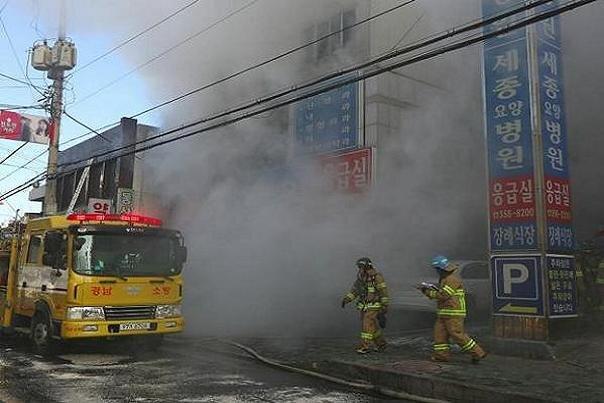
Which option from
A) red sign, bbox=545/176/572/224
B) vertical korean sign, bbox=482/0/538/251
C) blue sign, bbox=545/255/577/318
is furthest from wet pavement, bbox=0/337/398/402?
red sign, bbox=545/176/572/224

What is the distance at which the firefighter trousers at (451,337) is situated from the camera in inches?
229

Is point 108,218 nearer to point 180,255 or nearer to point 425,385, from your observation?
point 180,255

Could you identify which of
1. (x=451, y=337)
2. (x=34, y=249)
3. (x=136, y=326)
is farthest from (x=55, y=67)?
(x=451, y=337)

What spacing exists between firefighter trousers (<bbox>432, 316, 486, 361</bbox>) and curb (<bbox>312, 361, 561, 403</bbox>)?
732mm

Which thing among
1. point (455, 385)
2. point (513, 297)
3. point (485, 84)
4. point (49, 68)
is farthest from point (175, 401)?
point (49, 68)

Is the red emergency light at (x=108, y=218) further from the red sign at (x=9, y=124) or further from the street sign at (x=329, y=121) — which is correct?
the red sign at (x=9, y=124)

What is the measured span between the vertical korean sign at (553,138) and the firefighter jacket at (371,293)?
1838mm

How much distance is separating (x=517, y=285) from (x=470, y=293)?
120 inches

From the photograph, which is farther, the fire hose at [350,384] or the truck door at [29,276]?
the truck door at [29,276]

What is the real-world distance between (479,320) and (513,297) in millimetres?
3098

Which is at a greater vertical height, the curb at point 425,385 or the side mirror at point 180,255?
the side mirror at point 180,255

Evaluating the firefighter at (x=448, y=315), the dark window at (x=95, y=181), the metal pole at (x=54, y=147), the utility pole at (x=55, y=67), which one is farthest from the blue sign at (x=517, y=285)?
the dark window at (x=95, y=181)

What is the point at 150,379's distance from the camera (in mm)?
5590

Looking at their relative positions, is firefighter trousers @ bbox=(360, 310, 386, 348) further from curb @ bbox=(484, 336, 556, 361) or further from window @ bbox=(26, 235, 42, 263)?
window @ bbox=(26, 235, 42, 263)
